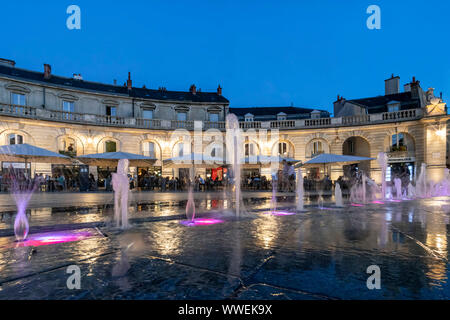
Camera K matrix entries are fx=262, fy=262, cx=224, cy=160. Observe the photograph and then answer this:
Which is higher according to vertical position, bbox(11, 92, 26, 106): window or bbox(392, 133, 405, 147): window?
bbox(11, 92, 26, 106): window

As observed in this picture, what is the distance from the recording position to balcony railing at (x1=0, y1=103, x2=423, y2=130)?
1980 cm

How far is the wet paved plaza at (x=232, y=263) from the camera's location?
215 centimetres

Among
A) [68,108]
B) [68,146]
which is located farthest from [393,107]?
[68,108]

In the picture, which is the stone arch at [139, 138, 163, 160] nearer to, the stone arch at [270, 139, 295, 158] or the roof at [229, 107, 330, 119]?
the roof at [229, 107, 330, 119]

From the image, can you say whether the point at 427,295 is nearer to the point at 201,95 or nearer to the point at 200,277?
the point at 200,277

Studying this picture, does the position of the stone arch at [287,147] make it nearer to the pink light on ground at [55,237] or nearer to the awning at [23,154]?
the awning at [23,154]

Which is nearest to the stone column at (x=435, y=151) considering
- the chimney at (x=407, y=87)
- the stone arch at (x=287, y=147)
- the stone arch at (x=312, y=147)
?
the stone arch at (x=312, y=147)

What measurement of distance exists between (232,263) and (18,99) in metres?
25.0

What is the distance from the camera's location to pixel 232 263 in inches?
114

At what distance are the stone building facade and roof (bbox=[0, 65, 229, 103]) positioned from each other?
91mm

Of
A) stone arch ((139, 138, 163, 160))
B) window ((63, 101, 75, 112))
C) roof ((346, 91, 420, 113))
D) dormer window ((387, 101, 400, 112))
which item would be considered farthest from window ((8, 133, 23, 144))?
dormer window ((387, 101, 400, 112))

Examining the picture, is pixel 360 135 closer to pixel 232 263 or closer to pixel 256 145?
pixel 256 145

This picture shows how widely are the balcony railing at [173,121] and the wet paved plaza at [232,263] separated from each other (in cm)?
1924
